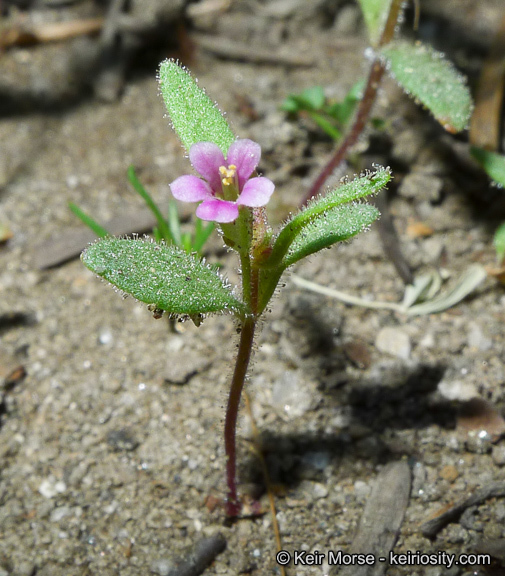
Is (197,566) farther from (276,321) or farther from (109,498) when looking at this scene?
(276,321)

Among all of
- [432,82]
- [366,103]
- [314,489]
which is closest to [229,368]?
[314,489]

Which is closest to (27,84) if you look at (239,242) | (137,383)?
(137,383)

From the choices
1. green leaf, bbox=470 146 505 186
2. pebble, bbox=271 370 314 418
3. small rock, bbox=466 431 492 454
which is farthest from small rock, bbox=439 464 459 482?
green leaf, bbox=470 146 505 186

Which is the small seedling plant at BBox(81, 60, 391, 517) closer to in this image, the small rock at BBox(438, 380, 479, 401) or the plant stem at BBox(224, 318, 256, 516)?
the plant stem at BBox(224, 318, 256, 516)

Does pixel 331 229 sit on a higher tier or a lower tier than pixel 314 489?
higher

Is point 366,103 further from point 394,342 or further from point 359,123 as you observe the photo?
point 394,342

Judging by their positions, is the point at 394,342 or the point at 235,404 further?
the point at 394,342

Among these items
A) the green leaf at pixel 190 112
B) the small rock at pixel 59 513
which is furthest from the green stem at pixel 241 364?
the small rock at pixel 59 513
